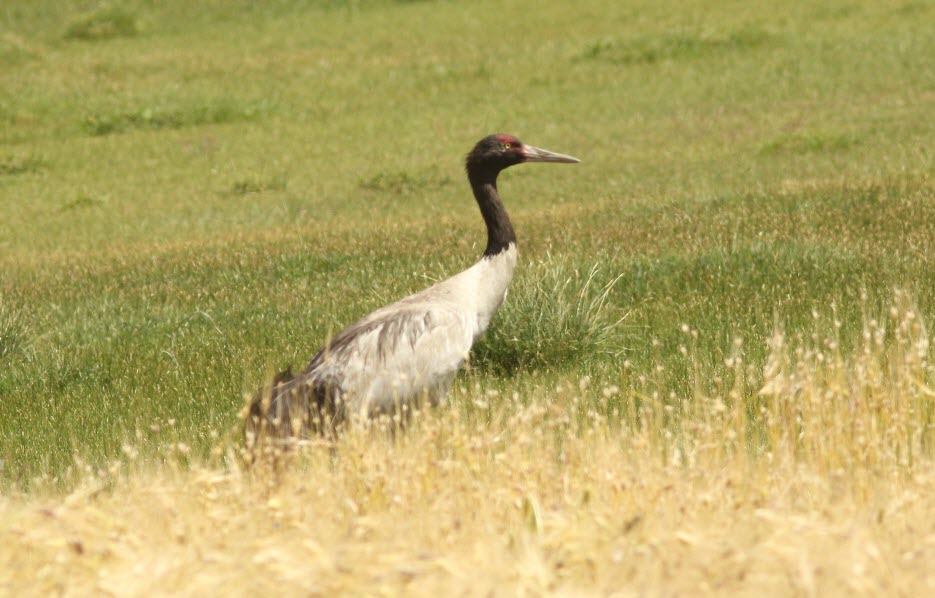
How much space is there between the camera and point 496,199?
938 cm

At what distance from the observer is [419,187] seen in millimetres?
21703

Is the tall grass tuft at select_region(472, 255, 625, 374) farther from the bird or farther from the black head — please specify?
the bird

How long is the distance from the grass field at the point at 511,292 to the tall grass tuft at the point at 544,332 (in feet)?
0.10

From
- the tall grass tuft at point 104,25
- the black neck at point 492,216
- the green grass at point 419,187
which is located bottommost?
the green grass at point 419,187

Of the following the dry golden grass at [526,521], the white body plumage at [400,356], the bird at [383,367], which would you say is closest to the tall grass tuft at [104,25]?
the bird at [383,367]

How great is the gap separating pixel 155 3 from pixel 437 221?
2367cm

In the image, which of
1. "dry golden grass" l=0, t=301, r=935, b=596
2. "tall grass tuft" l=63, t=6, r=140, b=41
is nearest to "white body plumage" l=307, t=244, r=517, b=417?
"dry golden grass" l=0, t=301, r=935, b=596

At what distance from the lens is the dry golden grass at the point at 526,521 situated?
487 centimetres

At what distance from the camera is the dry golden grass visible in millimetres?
4871

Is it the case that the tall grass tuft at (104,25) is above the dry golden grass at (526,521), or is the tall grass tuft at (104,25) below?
above

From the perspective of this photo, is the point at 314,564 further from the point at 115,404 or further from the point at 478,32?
→ the point at 478,32

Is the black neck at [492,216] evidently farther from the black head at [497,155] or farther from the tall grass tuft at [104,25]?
the tall grass tuft at [104,25]

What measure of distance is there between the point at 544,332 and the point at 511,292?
0.58 meters

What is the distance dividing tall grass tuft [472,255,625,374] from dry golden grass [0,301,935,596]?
2967mm
